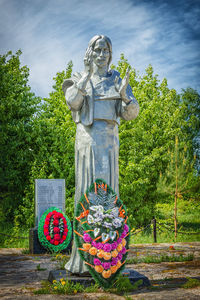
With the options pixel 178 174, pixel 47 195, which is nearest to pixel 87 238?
pixel 47 195

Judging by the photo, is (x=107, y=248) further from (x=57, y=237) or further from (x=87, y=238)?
(x=57, y=237)

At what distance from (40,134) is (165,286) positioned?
41.2 ft

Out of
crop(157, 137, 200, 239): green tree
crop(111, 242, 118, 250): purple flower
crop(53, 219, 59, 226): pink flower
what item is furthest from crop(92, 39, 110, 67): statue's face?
crop(157, 137, 200, 239): green tree

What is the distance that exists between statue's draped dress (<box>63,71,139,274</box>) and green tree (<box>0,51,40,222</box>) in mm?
10396

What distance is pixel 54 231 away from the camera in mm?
7969

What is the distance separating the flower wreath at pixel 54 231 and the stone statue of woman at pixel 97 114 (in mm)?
3576

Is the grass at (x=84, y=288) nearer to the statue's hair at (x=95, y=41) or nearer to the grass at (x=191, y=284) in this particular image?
the grass at (x=191, y=284)

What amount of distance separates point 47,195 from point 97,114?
470 cm

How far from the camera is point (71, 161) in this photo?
1509 cm

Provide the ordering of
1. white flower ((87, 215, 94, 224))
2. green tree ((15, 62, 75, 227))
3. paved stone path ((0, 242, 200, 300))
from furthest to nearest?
green tree ((15, 62, 75, 227)), white flower ((87, 215, 94, 224)), paved stone path ((0, 242, 200, 300))

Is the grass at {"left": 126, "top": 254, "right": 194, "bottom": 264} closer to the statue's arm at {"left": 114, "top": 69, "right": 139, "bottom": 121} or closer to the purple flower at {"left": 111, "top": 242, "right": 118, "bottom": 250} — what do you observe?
the purple flower at {"left": 111, "top": 242, "right": 118, "bottom": 250}

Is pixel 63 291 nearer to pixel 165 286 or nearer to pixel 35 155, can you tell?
pixel 165 286

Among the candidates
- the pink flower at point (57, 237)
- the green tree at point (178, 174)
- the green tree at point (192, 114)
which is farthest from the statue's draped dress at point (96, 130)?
the green tree at point (192, 114)

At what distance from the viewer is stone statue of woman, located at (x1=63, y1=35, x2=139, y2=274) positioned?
14.6 ft
